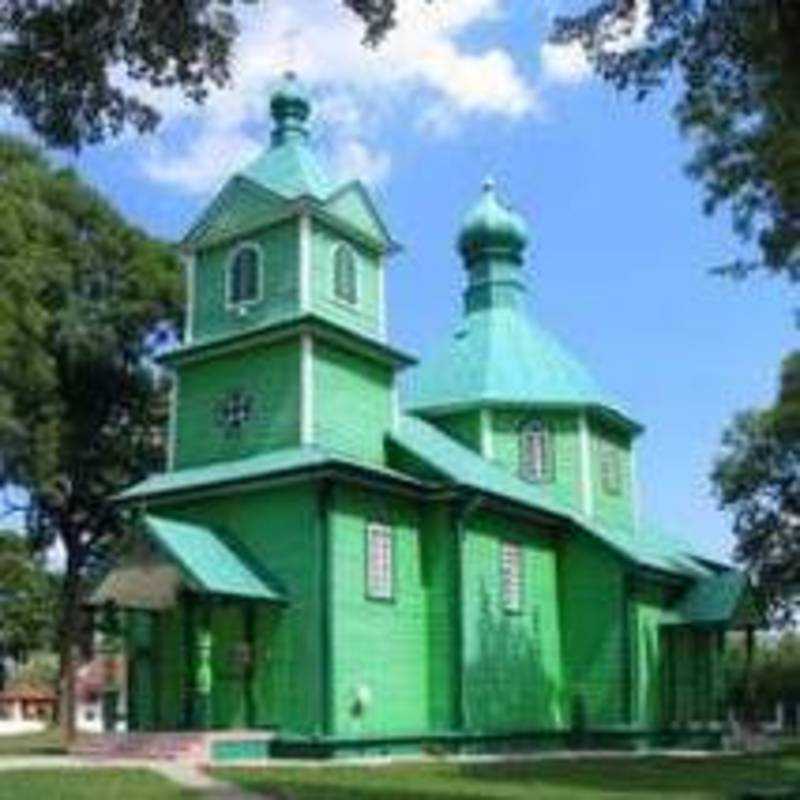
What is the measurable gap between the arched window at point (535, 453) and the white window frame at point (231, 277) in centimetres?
839

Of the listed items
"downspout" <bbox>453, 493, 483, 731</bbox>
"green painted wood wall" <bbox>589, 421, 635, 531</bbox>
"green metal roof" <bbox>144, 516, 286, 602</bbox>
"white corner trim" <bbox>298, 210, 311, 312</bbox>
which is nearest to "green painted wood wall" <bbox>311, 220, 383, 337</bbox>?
"white corner trim" <bbox>298, 210, 311, 312</bbox>

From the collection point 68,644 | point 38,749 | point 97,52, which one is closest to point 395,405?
point 38,749

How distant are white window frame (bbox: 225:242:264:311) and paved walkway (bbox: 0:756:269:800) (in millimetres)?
9793

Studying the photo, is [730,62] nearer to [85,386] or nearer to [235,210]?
[235,210]

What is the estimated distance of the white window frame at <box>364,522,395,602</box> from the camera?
33906 millimetres

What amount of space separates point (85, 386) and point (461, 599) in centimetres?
1569

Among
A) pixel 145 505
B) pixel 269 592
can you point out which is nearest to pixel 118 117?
pixel 269 592

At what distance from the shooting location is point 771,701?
70.0 metres

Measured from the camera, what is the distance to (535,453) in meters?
42.2

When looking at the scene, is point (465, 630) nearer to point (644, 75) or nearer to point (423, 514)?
point (423, 514)

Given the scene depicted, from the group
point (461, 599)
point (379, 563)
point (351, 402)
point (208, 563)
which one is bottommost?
point (461, 599)

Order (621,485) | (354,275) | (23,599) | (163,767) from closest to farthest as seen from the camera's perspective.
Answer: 1. (163,767)
2. (354,275)
3. (621,485)
4. (23,599)

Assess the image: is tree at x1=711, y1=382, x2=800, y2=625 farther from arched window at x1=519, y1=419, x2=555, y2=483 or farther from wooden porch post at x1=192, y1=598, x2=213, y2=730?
wooden porch post at x1=192, y1=598, x2=213, y2=730

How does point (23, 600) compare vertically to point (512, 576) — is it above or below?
above
